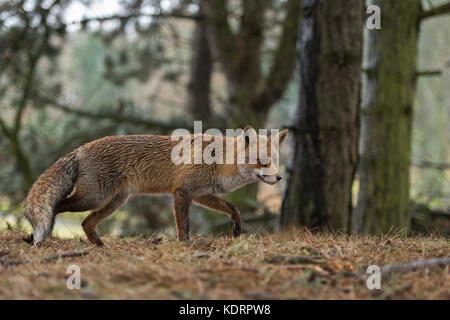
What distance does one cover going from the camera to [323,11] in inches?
274

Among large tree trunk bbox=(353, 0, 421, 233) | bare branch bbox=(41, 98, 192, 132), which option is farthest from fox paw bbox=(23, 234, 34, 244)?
bare branch bbox=(41, 98, 192, 132)

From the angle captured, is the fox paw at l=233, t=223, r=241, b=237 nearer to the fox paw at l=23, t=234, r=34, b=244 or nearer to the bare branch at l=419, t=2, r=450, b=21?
the fox paw at l=23, t=234, r=34, b=244

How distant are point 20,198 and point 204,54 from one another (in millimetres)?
6912

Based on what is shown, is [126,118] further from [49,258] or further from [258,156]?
[49,258]

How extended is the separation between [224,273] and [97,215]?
2.70 m

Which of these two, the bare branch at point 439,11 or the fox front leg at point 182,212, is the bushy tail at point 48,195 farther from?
the bare branch at point 439,11

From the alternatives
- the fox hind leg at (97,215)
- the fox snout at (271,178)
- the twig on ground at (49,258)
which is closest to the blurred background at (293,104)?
the fox snout at (271,178)

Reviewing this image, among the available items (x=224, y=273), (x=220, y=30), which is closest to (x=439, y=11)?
(x=220, y=30)

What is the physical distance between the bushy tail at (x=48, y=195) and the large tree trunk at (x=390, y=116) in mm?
4848

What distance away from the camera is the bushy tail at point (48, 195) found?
4.62 m

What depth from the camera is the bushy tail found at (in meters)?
4.62

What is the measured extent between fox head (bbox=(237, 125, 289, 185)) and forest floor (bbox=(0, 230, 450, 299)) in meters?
1.29

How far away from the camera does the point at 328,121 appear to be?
22.4 ft

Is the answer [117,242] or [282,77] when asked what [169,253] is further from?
[282,77]
